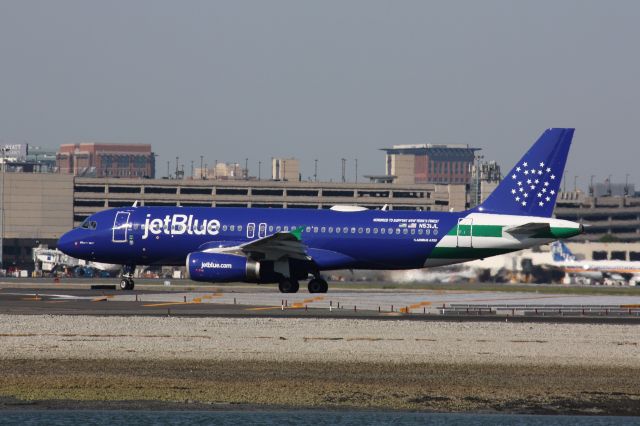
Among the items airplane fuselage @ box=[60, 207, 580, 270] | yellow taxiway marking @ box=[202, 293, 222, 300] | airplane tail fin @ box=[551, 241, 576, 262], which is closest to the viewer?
yellow taxiway marking @ box=[202, 293, 222, 300]

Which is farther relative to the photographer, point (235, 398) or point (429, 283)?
point (429, 283)

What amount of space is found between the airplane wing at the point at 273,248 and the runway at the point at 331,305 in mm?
2046

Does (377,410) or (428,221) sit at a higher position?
(428,221)

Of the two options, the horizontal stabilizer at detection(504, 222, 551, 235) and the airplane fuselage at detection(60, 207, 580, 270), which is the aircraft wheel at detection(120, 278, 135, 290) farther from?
the horizontal stabilizer at detection(504, 222, 551, 235)

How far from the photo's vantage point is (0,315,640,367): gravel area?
35.4 m

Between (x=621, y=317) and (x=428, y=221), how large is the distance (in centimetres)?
1530

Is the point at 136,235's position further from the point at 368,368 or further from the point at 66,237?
the point at 368,368

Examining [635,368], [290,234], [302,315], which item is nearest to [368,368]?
[635,368]

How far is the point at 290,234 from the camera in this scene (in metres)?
60.5

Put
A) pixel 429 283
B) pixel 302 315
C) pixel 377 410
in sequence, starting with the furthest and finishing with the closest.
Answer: pixel 429 283 → pixel 302 315 → pixel 377 410

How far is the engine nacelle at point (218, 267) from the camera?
60.5 m

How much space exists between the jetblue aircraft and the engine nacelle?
777 millimetres

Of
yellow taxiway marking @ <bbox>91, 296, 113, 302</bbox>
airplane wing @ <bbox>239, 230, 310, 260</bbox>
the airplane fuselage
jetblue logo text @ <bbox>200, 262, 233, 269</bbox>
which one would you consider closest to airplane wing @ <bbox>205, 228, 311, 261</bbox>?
airplane wing @ <bbox>239, 230, 310, 260</bbox>

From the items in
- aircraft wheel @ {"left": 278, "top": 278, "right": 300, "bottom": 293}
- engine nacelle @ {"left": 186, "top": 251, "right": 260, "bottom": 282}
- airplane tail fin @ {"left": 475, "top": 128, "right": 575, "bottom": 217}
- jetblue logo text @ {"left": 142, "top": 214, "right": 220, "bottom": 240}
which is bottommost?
aircraft wheel @ {"left": 278, "top": 278, "right": 300, "bottom": 293}
